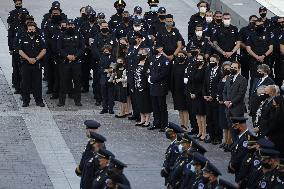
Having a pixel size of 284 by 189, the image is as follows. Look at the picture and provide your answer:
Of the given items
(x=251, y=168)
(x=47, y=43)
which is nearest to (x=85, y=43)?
(x=47, y=43)

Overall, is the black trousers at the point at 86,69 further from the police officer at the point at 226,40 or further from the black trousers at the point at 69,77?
the police officer at the point at 226,40

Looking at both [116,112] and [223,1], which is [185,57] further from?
[223,1]

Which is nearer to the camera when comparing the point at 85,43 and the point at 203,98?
the point at 203,98

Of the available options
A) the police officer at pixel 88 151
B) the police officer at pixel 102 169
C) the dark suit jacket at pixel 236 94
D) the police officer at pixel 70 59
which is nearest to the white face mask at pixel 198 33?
the police officer at pixel 70 59

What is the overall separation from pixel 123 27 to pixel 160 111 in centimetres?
437

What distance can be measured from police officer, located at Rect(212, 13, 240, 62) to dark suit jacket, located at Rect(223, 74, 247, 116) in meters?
4.65

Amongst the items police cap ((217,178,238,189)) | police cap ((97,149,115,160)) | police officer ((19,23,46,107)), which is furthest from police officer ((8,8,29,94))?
police cap ((217,178,238,189))

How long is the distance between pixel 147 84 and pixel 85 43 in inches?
125

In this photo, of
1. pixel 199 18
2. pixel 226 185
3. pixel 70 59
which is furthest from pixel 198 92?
pixel 226 185

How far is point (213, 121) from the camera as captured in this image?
24547 millimetres

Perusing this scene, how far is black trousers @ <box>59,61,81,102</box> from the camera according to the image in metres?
28.0

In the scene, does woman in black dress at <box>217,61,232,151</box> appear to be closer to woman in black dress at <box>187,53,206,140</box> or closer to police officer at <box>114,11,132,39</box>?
woman in black dress at <box>187,53,206,140</box>

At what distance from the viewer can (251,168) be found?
19.2 metres

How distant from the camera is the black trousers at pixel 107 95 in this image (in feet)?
88.8
